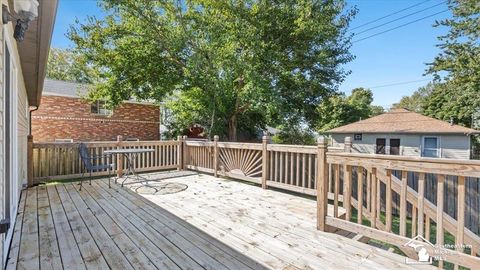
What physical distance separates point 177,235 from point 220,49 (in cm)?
768

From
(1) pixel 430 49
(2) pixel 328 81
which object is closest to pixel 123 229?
(2) pixel 328 81

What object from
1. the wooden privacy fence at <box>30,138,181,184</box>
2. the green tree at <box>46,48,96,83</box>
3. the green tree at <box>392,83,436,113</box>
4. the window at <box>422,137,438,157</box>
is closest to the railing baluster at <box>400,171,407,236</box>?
the wooden privacy fence at <box>30,138,181,184</box>

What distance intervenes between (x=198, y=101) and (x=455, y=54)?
1303cm

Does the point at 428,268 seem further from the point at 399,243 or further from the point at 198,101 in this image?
the point at 198,101

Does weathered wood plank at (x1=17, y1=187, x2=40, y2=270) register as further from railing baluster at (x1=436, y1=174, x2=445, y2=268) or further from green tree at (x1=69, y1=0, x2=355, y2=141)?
green tree at (x1=69, y1=0, x2=355, y2=141)

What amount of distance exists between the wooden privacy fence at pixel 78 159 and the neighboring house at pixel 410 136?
11734 mm

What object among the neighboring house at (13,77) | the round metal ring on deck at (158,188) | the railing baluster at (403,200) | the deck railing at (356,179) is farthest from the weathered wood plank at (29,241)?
the railing baluster at (403,200)

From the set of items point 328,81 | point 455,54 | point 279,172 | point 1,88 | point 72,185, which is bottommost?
point 72,185

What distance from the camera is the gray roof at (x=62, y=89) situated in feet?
42.4

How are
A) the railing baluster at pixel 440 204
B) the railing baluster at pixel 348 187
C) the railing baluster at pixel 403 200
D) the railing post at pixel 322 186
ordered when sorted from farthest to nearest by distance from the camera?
the railing post at pixel 322 186 < the railing baluster at pixel 348 187 < the railing baluster at pixel 403 200 < the railing baluster at pixel 440 204

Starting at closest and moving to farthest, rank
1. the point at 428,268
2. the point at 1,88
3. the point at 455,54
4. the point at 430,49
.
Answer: the point at 1,88 < the point at 428,268 < the point at 455,54 < the point at 430,49

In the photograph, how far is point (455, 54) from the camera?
12.8 metres

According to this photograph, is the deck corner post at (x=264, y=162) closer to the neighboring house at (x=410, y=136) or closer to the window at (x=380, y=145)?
the neighboring house at (x=410, y=136)

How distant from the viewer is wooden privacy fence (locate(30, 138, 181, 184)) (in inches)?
238
